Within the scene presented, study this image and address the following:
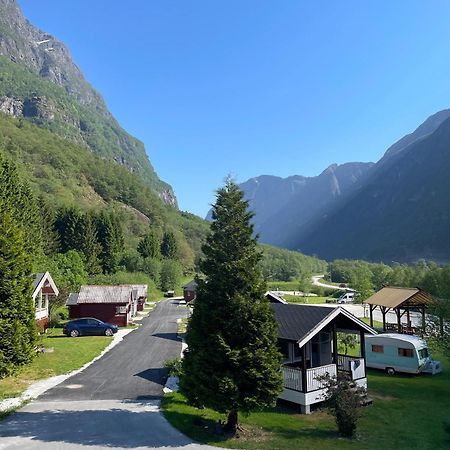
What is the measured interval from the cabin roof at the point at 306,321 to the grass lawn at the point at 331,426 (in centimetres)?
327

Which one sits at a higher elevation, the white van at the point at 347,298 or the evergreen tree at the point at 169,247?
the evergreen tree at the point at 169,247

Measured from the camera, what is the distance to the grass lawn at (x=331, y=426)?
14.8 m

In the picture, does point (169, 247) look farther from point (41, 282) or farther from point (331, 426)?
point (331, 426)

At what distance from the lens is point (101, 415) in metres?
17.2

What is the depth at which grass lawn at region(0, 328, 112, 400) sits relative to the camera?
71.3ft

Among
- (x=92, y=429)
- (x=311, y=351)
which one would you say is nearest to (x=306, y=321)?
(x=311, y=351)

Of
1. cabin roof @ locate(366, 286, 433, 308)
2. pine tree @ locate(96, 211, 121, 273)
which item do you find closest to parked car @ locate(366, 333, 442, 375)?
cabin roof @ locate(366, 286, 433, 308)

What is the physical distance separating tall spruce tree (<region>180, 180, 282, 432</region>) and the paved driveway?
1.97 metres

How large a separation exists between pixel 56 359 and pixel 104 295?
20675 mm

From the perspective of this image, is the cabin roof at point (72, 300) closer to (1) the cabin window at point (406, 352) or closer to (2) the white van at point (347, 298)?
(1) the cabin window at point (406, 352)

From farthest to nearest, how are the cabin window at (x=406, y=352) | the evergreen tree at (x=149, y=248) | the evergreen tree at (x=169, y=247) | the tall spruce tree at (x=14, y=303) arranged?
the evergreen tree at (x=169, y=247) < the evergreen tree at (x=149, y=248) < the cabin window at (x=406, y=352) < the tall spruce tree at (x=14, y=303)

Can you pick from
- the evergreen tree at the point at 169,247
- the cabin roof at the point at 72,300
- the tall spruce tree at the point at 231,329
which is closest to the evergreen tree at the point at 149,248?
the evergreen tree at the point at 169,247

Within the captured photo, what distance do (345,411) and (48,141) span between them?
174426 millimetres

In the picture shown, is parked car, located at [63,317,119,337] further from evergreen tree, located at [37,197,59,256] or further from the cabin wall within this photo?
evergreen tree, located at [37,197,59,256]
